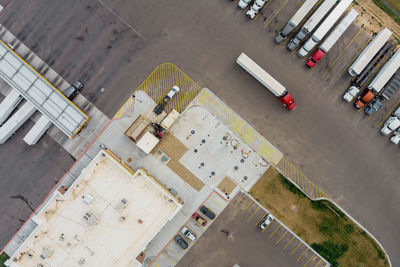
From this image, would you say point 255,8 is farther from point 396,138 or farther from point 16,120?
point 16,120

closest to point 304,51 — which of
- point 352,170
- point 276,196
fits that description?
point 352,170

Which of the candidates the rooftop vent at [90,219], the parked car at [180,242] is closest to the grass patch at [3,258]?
the rooftop vent at [90,219]

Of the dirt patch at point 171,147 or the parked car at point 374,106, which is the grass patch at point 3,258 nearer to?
the dirt patch at point 171,147

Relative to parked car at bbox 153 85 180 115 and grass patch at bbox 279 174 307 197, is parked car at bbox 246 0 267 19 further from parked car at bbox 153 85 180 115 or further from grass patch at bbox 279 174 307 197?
grass patch at bbox 279 174 307 197

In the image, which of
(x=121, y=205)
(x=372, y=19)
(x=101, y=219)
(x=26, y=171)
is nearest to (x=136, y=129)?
(x=121, y=205)

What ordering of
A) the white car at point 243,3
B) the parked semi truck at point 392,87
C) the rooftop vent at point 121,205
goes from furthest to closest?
the white car at point 243,3 < the parked semi truck at point 392,87 < the rooftop vent at point 121,205
